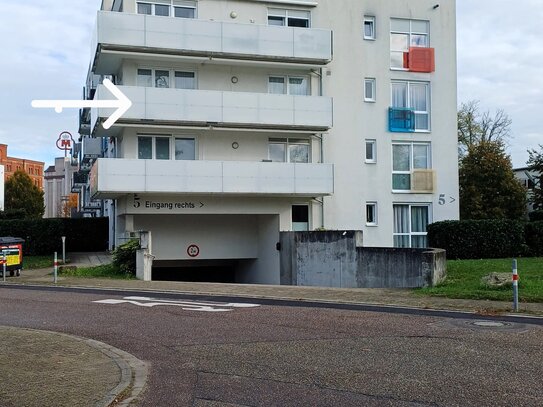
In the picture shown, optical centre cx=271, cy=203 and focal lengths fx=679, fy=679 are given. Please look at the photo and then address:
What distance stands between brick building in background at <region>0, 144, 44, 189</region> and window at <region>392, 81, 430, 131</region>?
90.6 m

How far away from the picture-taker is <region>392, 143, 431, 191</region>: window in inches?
1268

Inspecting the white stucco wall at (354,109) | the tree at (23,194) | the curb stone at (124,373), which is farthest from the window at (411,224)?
the tree at (23,194)

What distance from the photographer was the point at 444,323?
1223 cm

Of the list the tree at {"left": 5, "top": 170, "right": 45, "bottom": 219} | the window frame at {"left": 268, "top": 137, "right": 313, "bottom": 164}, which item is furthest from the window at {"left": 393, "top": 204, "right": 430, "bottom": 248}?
the tree at {"left": 5, "top": 170, "right": 45, "bottom": 219}

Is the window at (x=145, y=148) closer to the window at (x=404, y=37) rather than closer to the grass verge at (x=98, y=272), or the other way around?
the grass verge at (x=98, y=272)

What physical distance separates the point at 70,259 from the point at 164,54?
10630mm

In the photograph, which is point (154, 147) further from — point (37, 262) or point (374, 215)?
point (374, 215)

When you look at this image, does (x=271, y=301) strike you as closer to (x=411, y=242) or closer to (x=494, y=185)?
(x=411, y=242)

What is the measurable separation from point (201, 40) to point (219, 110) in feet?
9.86

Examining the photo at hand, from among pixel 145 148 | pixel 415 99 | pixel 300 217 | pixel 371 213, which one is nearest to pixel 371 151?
pixel 371 213

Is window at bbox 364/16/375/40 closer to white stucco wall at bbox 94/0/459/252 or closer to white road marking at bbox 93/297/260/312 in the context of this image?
white stucco wall at bbox 94/0/459/252

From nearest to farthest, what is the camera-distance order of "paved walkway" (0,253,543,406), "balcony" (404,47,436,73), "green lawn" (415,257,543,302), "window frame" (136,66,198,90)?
"paved walkway" (0,253,543,406) < "green lawn" (415,257,543,302) < "window frame" (136,66,198,90) < "balcony" (404,47,436,73)

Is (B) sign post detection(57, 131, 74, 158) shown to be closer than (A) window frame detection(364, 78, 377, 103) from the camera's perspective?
No

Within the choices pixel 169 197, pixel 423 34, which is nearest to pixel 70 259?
pixel 169 197
